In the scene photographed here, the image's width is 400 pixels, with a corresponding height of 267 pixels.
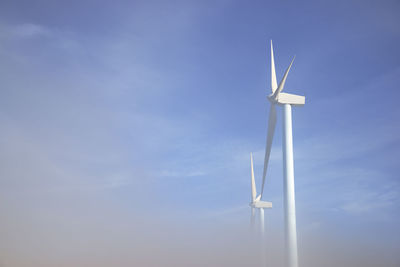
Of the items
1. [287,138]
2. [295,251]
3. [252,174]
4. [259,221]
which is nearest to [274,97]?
[287,138]

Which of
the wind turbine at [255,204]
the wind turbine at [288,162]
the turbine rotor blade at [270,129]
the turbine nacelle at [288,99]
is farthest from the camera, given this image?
the wind turbine at [255,204]

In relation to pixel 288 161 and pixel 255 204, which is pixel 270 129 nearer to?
pixel 288 161

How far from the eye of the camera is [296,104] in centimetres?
5388

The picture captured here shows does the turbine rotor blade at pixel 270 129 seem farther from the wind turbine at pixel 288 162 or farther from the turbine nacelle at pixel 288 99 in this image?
the turbine nacelle at pixel 288 99

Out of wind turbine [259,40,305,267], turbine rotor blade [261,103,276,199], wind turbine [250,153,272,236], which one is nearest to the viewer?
wind turbine [259,40,305,267]

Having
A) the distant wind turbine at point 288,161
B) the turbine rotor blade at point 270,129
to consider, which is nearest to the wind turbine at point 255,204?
the turbine rotor blade at point 270,129

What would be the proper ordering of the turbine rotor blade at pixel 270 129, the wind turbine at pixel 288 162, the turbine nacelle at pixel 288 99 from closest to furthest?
the wind turbine at pixel 288 162 → the turbine nacelle at pixel 288 99 → the turbine rotor blade at pixel 270 129

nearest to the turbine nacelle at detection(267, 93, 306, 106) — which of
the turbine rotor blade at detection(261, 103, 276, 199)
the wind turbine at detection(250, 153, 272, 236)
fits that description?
the turbine rotor blade at detection(261, 103, 276, 199)

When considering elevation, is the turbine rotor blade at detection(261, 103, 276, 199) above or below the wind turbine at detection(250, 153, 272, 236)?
above

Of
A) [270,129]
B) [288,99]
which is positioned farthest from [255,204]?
[288,99]

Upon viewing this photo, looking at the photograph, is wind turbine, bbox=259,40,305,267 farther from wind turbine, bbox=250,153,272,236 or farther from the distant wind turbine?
wind turbine, bbox=250,153,272,236

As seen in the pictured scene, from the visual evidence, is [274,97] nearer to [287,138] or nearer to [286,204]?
[287,138]

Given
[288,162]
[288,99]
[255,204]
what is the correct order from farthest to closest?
[255,204] < [288,99] < [288,162]

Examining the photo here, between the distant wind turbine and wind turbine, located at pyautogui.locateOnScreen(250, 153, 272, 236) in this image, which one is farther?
wind turbine, located at pyautogui.locateOnScreen(250, 153, 272, 236)
